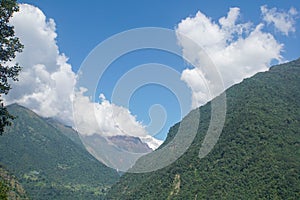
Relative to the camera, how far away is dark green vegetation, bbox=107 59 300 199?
6838cm

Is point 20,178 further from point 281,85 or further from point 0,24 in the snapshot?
point 0,24

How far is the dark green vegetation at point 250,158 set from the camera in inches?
2692

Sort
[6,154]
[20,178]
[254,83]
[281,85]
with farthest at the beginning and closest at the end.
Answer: [6,154], [20,178], [254,83], [281,85]

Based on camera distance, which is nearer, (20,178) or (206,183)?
(206,183)

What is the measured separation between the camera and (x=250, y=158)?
78500mm

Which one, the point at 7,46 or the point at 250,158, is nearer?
the point at 7,46

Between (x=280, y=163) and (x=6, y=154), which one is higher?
(x=6, y=154)

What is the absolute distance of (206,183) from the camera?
78.9 metres

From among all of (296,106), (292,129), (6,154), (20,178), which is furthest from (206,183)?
(6,154)

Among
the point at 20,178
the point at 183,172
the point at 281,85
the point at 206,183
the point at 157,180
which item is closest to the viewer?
the point at 206,183

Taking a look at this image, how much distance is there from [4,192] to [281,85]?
103 meters

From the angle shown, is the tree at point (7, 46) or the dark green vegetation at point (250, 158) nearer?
the tree at point (7, 46)

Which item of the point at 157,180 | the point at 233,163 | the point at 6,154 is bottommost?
the point at 233,163

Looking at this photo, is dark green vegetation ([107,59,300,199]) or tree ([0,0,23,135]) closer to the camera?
tree ([0,0,23,135])
